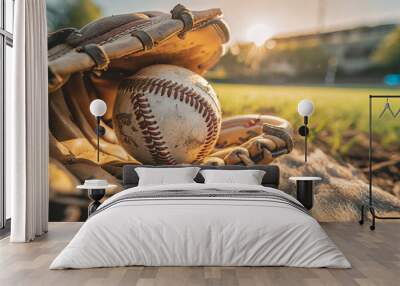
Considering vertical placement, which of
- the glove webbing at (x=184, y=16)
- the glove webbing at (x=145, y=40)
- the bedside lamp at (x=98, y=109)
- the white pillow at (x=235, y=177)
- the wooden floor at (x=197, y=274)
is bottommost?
the wooden floor at (x=197, y=274)

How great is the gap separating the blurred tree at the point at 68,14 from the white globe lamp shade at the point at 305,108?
2.93m

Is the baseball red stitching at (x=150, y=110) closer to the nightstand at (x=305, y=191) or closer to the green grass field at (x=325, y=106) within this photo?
the green grass field at (x=325, y=106)

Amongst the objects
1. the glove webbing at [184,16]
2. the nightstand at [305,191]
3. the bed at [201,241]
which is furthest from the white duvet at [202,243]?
the glove webbing at [184,16]

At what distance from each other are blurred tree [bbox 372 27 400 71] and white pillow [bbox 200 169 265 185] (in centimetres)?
238

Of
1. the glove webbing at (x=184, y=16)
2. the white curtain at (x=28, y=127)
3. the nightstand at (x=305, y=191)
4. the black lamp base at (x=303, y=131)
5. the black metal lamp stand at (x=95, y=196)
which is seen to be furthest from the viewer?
the glove webbing at (x=184, y=16)

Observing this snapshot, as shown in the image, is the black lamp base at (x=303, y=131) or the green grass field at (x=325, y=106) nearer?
the black lamp base at (x=303, y=131)

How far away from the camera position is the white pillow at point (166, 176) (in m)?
6.49

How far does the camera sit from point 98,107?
6.85 metres

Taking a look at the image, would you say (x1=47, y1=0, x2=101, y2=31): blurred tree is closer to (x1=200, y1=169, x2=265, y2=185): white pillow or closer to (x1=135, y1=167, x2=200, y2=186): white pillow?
(x1=135, y1=167, x2=200, y2=186): white pillow

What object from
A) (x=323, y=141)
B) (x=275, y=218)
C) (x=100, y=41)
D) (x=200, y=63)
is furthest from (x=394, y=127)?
(x=100, y=41)

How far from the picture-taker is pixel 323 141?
24.1ft

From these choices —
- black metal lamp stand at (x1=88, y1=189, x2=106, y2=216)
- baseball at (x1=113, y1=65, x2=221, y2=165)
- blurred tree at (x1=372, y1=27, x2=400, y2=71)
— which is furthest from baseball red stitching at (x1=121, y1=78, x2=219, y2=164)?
blurred tree at (x1=372, y1=27, x2=400, y2=71)

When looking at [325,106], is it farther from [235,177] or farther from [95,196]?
[95,196]

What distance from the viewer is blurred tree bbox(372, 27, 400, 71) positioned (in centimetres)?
748
